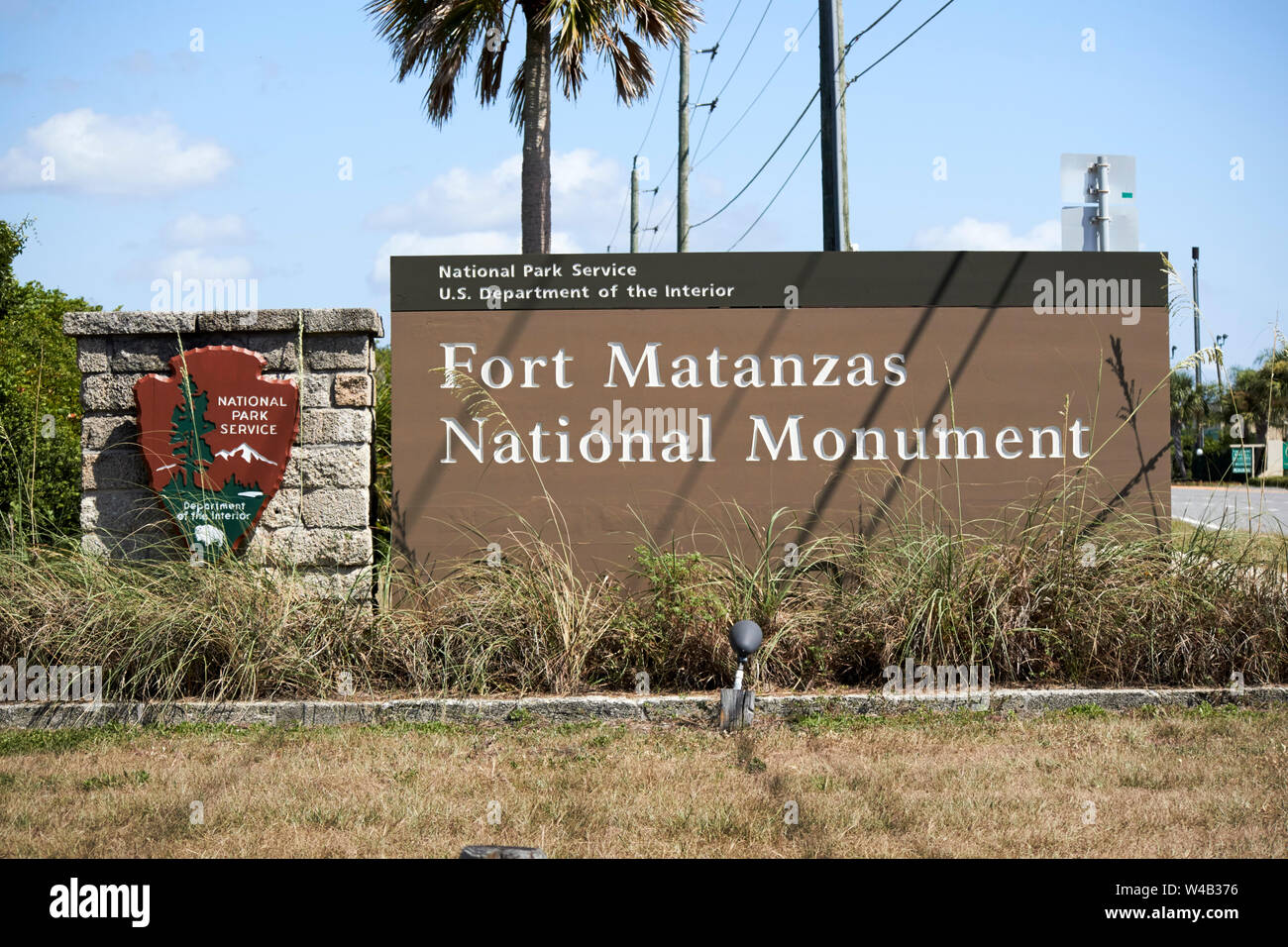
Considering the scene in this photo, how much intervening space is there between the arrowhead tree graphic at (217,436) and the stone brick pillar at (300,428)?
0.10 meters

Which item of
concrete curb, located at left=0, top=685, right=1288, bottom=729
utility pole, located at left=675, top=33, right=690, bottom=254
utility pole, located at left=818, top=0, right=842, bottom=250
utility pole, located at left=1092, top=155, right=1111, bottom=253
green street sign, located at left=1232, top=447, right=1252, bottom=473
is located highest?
utility pole, located at left=675, top=33, right=690, bottom=254

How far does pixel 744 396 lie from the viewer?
7051 millimetres

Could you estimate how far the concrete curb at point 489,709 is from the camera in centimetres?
559

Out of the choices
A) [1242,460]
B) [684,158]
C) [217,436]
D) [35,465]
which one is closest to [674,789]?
[217,436]

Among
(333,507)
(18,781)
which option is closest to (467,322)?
(333,507)

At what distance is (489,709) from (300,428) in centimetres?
253

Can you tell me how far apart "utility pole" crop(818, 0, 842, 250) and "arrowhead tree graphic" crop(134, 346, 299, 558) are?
17.7ft

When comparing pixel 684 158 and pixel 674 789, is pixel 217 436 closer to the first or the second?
pixel 674 789

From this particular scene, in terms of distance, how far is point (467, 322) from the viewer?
6992 millimetres

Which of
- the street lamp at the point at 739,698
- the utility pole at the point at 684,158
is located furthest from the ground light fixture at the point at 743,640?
the utility pole at the point at 684,158

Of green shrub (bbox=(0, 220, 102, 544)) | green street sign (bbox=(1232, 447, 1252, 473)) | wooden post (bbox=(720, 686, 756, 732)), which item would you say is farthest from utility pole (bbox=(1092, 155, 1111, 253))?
green shrub (bbox=(0, 220, 102, 544))

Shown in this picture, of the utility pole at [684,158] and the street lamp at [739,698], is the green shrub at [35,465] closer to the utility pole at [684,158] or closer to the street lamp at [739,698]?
the street lamp at [739,698]

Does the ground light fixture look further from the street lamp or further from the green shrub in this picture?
the green shrub

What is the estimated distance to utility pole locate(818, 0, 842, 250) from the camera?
9.74 metres
